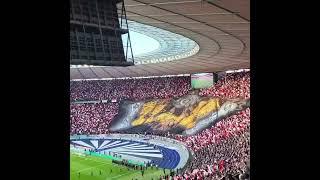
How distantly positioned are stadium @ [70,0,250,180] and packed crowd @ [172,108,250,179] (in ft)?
0.33

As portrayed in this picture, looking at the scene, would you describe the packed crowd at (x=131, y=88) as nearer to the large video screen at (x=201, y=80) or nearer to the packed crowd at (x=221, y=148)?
the large video screen at (x=201, y=80)

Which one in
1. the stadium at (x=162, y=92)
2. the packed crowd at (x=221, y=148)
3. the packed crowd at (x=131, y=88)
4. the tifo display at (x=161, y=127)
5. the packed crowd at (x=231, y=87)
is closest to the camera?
the stadium at (x=162, y=92)

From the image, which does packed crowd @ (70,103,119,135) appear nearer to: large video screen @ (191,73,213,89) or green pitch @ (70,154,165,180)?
large video screen @ (191,73,213,89)

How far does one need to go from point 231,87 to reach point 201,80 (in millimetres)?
3765

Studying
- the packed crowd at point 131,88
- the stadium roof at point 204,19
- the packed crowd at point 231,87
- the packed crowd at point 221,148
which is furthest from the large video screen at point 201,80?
the stadium roof at point 204,19

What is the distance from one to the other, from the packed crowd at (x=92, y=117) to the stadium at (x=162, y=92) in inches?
4.4

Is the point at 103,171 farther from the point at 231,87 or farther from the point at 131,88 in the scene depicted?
the point at 131,88

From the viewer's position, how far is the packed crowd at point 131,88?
4228 cm

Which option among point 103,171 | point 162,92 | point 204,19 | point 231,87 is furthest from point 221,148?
point 162,92

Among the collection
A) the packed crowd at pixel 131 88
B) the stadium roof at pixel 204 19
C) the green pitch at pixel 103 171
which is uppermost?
the stadium roof at pixel 204 19
